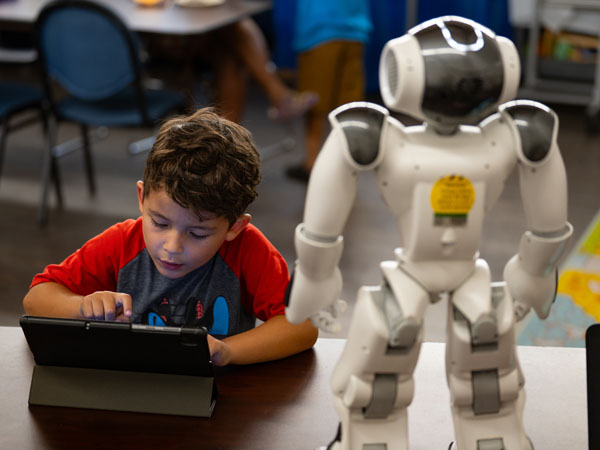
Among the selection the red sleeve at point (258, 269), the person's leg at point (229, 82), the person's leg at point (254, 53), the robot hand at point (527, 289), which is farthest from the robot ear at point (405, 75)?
the person's leg at point (229, 82)

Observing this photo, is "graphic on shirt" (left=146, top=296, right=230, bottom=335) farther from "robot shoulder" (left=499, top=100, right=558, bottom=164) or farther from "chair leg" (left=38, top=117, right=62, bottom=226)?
"chair leg" (left=38, top=117, right=62, bottom=226)

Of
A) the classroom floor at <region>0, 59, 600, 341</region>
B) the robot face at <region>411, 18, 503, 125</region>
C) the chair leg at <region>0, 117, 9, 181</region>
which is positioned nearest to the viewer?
the robot face at <region>411, 18, 503, 125</region>

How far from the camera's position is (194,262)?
3.68ft

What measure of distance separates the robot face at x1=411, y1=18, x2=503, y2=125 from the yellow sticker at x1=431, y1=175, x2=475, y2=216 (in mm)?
62

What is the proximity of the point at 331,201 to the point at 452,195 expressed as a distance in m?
0.12

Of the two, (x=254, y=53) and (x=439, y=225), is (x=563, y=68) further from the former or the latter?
(x=439, y=225)

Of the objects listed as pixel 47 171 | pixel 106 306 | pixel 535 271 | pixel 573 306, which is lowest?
pixel 573 306

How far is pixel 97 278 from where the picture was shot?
4.10 feet

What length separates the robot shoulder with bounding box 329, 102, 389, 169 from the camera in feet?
2.74

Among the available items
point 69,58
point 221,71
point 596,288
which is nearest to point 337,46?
point 221,71

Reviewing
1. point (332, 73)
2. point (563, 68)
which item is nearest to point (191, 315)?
point (332, 73)

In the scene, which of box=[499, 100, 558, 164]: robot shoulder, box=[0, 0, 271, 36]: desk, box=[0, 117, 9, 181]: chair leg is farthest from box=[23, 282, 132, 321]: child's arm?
box=[0, 117, 9, 181]: chair leg

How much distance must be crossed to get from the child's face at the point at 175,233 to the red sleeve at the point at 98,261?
0.14 metres

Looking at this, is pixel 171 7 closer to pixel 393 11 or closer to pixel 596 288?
pixel 393 11
